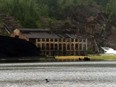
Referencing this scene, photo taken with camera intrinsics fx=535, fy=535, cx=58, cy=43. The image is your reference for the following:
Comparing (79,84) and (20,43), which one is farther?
(20,43)

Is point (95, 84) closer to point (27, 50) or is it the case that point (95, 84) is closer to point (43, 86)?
point (43, 86)

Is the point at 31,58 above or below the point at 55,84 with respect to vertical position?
below

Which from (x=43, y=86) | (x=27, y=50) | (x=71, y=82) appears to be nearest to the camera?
(x=43, y=86)

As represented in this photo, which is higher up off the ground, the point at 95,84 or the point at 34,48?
the point at 95,84

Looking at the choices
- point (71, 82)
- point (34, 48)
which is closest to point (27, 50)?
point (34, 48)

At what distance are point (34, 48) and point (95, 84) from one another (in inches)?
4597

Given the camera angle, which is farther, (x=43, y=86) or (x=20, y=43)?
(x=20, y=43)

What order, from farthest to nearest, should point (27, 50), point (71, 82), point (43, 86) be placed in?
point (27, 50), point (71, 82), point (43, 86)

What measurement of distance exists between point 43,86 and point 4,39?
121m

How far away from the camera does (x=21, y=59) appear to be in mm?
197500

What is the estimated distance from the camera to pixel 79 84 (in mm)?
80500

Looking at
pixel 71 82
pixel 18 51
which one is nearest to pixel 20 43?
pixel 18 51

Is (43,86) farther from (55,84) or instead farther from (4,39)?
(4,39)

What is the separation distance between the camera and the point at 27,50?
19412 cm
